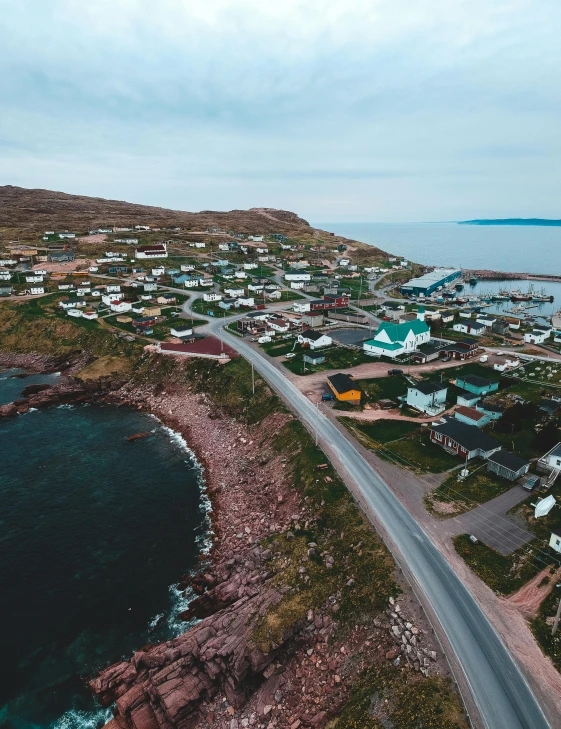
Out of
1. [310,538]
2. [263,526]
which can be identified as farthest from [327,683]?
[263,526]

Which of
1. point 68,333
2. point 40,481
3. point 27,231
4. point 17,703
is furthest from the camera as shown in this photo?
point 27,231

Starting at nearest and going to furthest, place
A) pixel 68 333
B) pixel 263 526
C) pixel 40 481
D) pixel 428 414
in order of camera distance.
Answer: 1. pixel 263 526
2. pixel 40 481
3. pixel 428 414
4. pixel 68 333

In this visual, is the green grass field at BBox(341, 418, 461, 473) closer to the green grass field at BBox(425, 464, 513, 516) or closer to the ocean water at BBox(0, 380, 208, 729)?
the green grass field at BBox(425, 464, 513, 516)

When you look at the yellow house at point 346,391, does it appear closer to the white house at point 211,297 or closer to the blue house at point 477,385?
the blue house at point 477,385

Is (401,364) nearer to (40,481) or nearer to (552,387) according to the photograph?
(552,387)

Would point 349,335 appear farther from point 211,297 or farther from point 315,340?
point 211,297

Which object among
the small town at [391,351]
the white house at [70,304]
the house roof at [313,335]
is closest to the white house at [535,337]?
the small town at [391,351]
